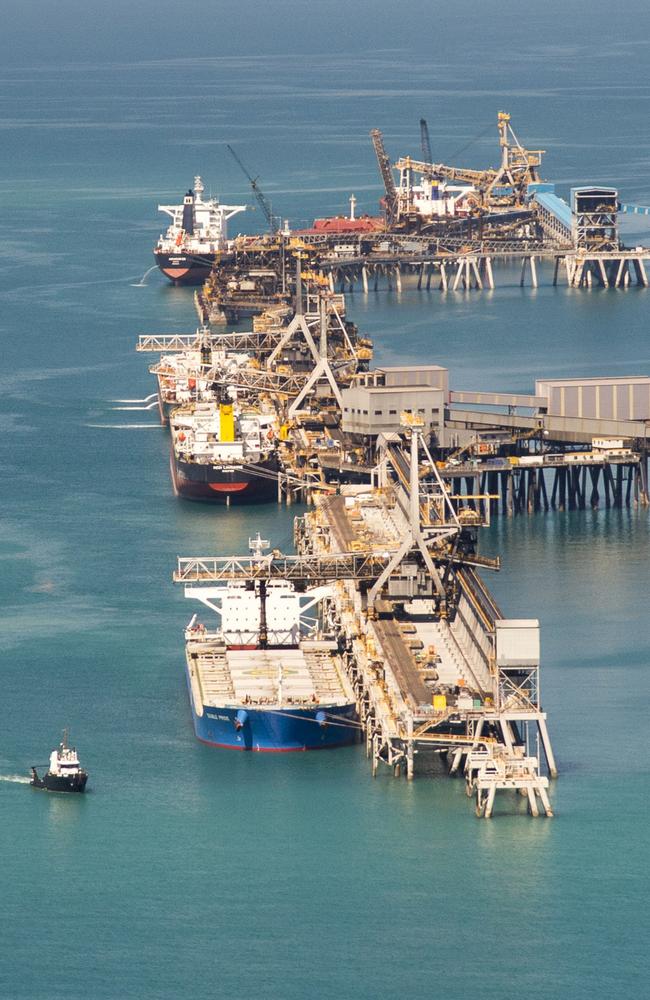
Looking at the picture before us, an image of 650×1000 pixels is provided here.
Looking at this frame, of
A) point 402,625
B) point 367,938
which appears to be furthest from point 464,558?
point 367,938

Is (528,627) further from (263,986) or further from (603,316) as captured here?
(603,316)

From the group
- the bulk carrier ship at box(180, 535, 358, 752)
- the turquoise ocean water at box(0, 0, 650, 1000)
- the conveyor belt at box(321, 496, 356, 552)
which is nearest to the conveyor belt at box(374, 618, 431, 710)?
the bulk carrier ship at box(180, 535, 358, 752)

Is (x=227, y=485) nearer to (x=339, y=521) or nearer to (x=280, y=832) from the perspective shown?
(x=339, y=521)

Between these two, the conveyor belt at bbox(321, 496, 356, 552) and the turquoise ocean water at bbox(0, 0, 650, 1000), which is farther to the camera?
the conveyor belt at bbox(321, 496, 356, 552)

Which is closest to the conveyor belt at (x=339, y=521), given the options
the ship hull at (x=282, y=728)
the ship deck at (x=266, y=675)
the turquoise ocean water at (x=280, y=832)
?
the turquoise ocean water at (x=280, y=832)

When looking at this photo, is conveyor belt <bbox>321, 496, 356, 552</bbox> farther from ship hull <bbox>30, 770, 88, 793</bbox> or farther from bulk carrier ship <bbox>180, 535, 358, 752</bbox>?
ship hull <bbox>30, 770, 88, 793</bbox>

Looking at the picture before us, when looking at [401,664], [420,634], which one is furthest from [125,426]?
[401,664]
